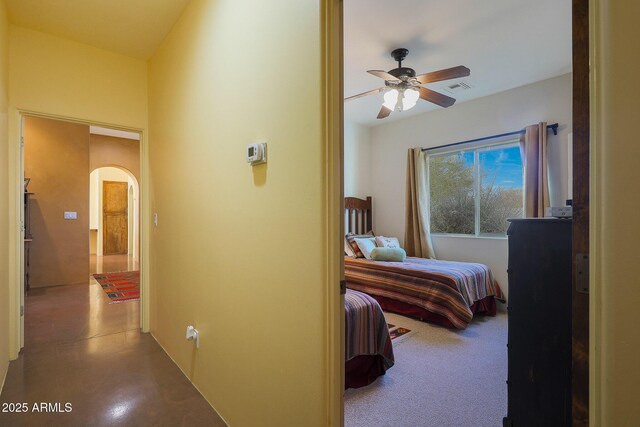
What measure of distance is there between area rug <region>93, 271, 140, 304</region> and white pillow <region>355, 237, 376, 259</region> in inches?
130

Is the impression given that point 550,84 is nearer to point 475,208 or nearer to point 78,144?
point 475,208

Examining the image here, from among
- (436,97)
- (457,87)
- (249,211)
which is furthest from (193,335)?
(457,87)

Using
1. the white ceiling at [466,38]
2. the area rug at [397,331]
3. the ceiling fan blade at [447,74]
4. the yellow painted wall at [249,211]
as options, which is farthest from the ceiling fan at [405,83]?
the area rug at [397,331]

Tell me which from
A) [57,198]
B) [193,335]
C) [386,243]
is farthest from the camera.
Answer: [57,198]

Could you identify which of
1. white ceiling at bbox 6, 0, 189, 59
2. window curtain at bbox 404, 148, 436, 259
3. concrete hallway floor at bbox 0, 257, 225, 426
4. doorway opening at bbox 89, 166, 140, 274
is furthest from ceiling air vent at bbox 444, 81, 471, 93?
doorway opening at bbox 89, 166, 140, 274

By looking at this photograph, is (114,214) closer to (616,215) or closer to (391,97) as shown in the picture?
(391,97)

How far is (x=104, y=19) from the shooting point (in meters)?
2.53

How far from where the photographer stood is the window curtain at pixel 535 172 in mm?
3684

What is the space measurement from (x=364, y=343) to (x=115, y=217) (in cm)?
886

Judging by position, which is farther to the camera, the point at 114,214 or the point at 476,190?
the point at 114,214

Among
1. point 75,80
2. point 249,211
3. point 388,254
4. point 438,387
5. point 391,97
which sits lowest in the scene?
point 438,387

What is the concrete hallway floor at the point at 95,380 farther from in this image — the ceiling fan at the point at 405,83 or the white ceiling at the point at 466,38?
the white ceiling at the point at 466,38

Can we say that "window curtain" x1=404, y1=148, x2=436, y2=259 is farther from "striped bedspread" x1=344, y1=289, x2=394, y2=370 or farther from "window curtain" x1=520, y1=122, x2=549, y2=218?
"striped bedspread" x1=344, y1=289, x2=394, y2=370

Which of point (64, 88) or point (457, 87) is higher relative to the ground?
point (457, 87)
